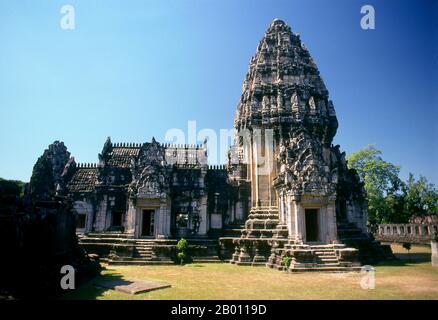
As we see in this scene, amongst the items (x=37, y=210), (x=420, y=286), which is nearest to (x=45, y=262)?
(x=37, y=210)

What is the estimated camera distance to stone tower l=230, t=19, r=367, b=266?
65.6 feet

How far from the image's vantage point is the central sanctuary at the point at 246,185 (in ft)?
71.1

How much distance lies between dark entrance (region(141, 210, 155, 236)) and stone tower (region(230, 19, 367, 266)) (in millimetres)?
8286

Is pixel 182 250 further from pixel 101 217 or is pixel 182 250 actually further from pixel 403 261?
pixel 403 261

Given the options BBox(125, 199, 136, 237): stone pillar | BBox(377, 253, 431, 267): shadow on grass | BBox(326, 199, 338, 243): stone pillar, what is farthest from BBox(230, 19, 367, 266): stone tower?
BBox(125, 199, 136, 237): stone pillar

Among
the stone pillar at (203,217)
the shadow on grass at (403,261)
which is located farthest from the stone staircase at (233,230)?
the shadow on grass at (403,261)

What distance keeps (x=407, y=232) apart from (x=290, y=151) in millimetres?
30604

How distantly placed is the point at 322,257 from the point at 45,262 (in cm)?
1496

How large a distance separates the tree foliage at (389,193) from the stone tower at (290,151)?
896 inches

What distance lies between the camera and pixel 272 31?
2864 cm

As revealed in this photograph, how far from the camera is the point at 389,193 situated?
45.9 m

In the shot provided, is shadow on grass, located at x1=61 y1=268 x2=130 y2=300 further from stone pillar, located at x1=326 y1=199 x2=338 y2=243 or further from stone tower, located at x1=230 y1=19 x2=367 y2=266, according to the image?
stone pillar, located at x1=326 y1=199 x2=338 y2=243

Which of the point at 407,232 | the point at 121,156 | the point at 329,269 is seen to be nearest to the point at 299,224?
the point at 329,269

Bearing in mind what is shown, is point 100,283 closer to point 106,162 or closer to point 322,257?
point 322,257
